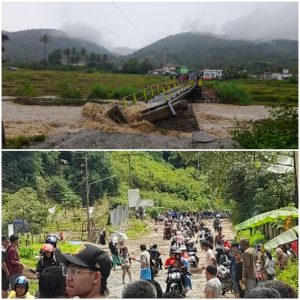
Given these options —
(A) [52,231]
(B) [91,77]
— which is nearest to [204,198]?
(A) [52,231]

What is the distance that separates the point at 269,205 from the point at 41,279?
10.1ft

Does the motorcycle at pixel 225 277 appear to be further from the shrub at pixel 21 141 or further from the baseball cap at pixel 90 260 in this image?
the shrub at pixel 21 141

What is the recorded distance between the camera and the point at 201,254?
22.0 ft

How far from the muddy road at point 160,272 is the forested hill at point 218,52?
11.8 ft

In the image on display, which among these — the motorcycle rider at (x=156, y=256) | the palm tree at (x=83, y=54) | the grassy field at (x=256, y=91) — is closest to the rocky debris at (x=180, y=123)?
the grassy field at (x=256, y=91)

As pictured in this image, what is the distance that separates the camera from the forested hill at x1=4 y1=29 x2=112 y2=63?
30.6ft

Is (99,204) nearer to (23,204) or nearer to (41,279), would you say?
(23,204)

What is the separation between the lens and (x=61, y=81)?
36.7ft

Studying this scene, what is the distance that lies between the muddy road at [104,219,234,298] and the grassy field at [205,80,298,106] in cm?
381

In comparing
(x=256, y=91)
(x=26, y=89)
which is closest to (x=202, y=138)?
(x=256, y=91)

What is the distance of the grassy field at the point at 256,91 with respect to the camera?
33.2 feet

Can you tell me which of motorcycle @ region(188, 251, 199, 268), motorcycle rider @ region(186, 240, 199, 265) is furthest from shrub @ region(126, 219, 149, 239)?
motorcycle @ region(188, 251, 199, 268)

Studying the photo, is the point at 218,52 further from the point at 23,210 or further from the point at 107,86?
the point at 23,210

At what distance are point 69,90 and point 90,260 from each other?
6.62 meters
